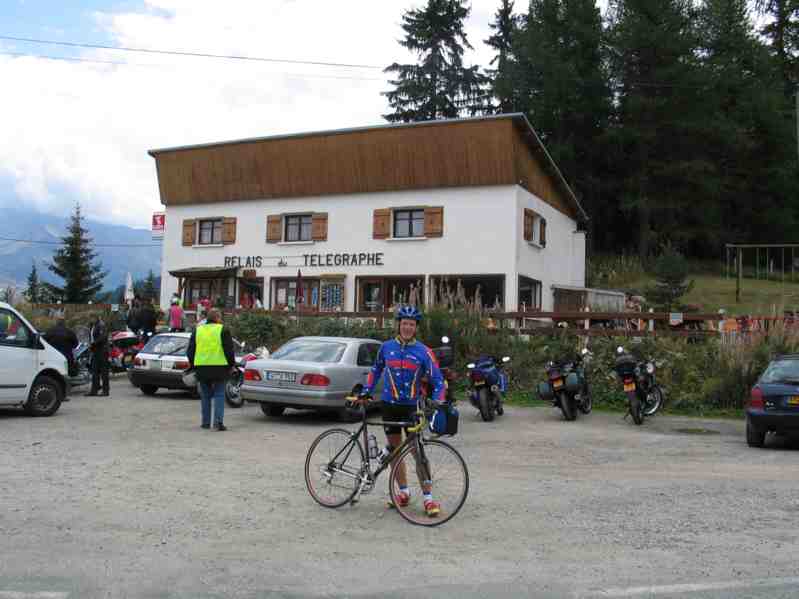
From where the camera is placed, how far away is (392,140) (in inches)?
1244

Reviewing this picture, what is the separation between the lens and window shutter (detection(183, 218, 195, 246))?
36188mm

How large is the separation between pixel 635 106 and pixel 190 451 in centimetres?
3851

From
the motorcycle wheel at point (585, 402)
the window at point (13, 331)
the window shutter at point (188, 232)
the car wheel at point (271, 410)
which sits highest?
the window shutter at point (188, 232)

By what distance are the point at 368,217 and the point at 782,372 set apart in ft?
69.6

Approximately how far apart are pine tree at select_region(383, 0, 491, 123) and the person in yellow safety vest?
140 feet

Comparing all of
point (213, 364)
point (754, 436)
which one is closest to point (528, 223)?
point (754, 436)

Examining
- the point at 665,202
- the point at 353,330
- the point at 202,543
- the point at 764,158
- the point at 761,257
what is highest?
the point at 764,158

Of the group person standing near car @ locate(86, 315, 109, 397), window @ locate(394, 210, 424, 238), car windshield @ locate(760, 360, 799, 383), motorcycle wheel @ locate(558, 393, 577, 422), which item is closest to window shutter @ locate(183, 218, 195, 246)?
window @ locate(394, 210, 424, 238)

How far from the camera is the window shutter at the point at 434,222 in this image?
102 feet

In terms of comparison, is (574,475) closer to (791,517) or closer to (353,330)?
(791,517)

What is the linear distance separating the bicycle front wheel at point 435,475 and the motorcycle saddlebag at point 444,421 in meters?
0.12

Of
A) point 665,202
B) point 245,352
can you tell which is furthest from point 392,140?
point 665,202

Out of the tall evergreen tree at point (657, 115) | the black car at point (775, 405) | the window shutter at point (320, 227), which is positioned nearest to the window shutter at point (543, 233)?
the window shutter at point (320, 227)

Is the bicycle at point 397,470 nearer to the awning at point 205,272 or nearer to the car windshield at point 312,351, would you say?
the car windshield at point 312,351
